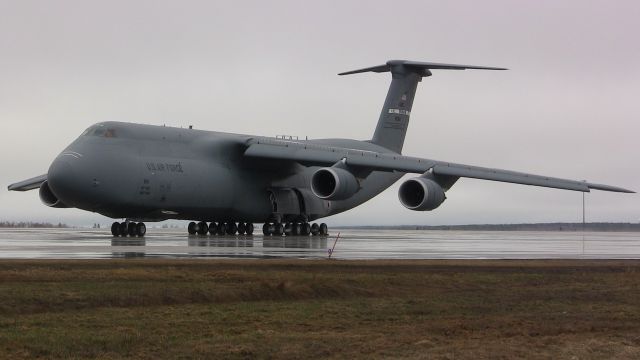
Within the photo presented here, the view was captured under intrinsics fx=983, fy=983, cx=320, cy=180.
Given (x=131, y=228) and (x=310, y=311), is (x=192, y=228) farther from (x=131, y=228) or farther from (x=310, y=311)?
(x=310, y=311)

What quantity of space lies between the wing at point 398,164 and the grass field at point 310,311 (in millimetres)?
18850

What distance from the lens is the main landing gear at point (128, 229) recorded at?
3400cm

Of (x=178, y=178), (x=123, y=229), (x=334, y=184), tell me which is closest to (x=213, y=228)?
(x=178, y=178)

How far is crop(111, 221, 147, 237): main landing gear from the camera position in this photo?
34000 millimetres

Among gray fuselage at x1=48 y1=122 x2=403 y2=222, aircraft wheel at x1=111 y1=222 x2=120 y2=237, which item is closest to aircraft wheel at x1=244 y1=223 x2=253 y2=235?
gray fuselage at x1=48 y1=122 x2=403 y2=222

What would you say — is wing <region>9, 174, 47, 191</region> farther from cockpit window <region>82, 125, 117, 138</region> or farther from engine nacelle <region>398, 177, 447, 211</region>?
engine nacelle <region>398, 177, 447, 211</region>

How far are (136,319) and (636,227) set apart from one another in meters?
74.9

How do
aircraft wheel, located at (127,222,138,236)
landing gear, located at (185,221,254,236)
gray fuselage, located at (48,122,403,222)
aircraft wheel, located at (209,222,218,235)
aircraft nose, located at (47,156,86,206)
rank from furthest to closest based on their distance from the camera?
aircraft wheel, located at (209,222,218,235), landing gear, located at (185,221,254,236), aircraft wheel, located at (127,222,138,236), gray fuselage, located at (48,122,403,222), aircraft nose, located at (47,156,86,206)

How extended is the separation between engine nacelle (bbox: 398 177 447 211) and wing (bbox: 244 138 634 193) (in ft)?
4.35

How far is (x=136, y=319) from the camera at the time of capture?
1019 cm

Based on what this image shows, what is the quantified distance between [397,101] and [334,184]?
37.1 ft

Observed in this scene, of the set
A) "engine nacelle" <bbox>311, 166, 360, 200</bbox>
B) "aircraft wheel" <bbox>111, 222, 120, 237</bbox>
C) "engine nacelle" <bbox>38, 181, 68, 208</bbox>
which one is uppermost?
"engine nacelle" <bbox>311, 166, 360, 200</bbox>

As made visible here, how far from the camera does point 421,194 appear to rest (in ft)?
109

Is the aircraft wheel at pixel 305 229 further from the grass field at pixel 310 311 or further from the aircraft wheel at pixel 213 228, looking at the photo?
the grass field at pixel 310 311
